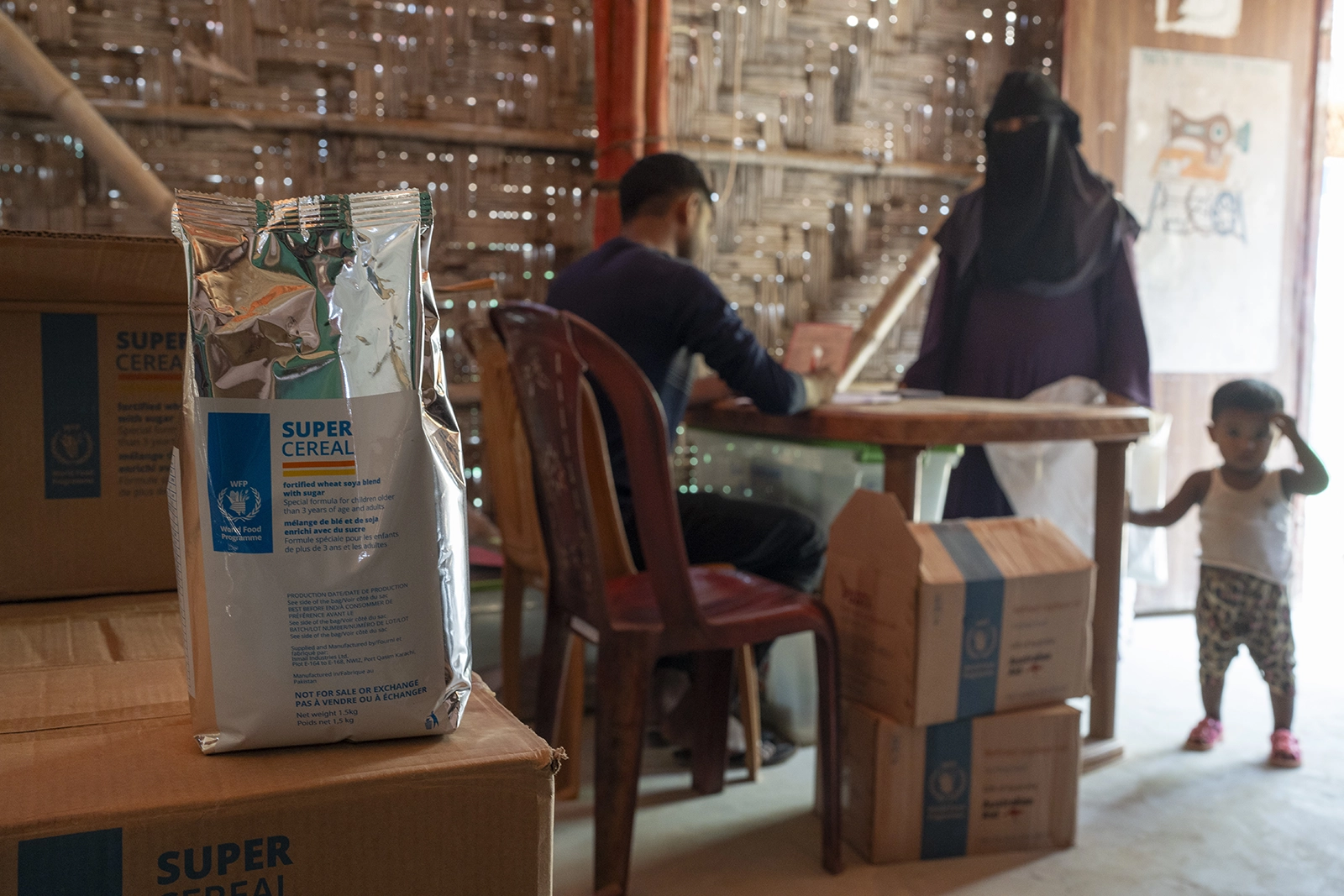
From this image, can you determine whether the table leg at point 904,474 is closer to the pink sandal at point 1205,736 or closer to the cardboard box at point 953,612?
the cardboard box at point 953,612

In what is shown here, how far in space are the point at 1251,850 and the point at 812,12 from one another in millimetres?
2546

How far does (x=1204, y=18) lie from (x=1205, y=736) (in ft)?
7.94

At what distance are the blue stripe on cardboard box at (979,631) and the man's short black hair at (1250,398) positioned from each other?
3.06 ft

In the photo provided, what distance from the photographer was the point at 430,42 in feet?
9.32

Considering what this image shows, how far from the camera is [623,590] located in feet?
5.58

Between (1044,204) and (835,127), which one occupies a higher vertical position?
(835,127)

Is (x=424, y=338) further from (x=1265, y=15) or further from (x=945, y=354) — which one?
(x=1265, y=15)

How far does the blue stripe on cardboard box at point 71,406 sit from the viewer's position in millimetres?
957

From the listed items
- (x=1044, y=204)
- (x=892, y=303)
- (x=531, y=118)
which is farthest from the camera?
(x=892, y=303)

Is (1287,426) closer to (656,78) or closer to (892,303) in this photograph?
(892,303)

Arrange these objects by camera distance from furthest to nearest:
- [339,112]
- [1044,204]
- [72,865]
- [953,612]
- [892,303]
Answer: [892,303], [339,112], [1044,204], [953,612], [72,865]

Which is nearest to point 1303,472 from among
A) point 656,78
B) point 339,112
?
point 656,78

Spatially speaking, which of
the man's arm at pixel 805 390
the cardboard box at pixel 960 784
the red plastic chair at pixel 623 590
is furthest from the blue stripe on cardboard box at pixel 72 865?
the man's arm at pixel 805 390

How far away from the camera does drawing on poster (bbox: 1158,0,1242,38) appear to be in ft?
11.1
